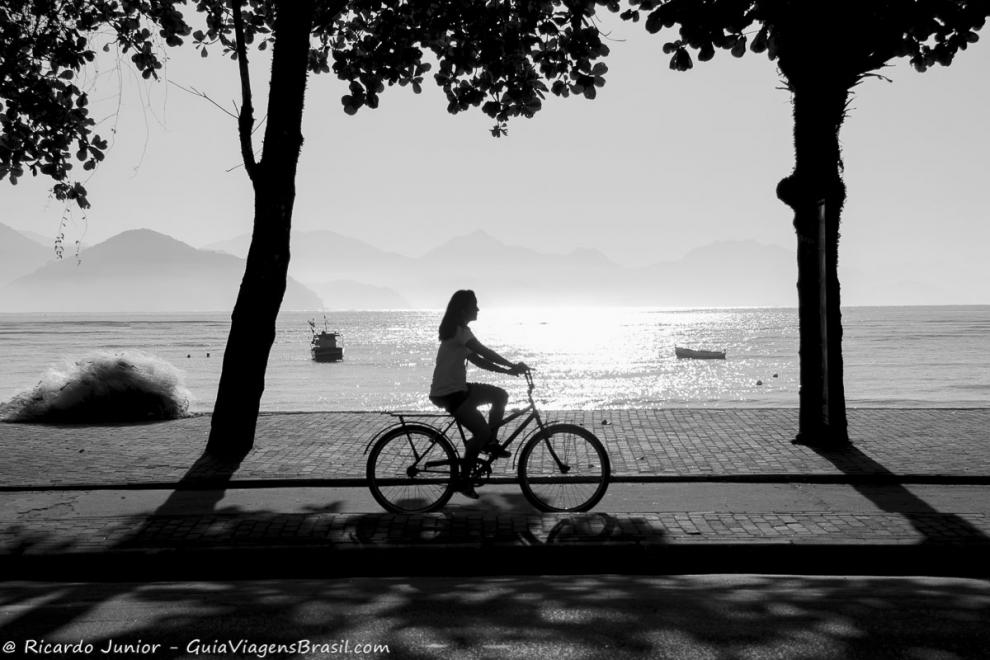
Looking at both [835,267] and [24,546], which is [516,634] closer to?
[24,546]

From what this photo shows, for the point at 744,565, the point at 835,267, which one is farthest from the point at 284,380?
the point at 744,565

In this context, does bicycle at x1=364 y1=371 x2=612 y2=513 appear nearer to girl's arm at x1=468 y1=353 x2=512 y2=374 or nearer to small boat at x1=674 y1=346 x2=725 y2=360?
girl's arm at x1=468 y1=353 x2=512 y2=374

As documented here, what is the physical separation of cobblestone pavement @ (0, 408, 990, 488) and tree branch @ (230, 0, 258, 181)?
11.0 feet

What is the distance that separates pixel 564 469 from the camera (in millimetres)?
7637

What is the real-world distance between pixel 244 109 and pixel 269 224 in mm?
1479

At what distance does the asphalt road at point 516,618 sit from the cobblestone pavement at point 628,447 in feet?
11.9

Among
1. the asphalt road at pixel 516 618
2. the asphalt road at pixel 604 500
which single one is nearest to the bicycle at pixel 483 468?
the asphalt road at pixel 604 500

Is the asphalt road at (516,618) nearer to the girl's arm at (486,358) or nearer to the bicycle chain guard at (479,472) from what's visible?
the bicycle chain guard at (479,472)

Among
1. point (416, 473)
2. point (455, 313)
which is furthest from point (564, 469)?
point (455, 313)

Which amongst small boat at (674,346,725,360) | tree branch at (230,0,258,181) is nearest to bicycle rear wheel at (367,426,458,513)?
tree branch at (230,0,258,181)

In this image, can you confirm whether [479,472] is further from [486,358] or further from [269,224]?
[269,224]

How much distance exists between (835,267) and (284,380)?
4173 cm

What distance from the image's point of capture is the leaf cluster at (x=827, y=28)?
7398mm

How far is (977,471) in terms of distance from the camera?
355 inches
